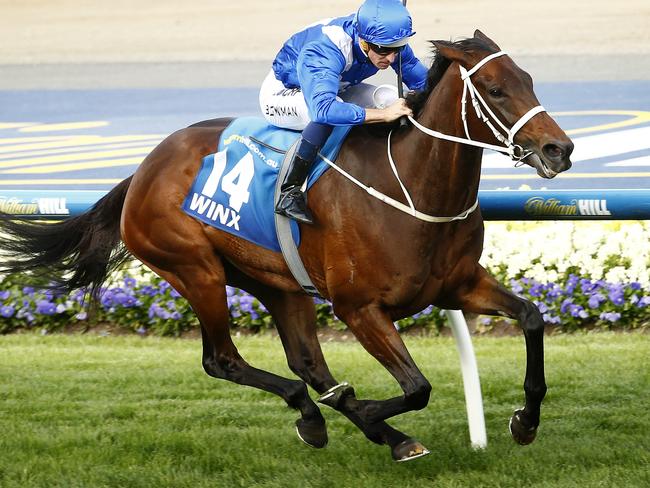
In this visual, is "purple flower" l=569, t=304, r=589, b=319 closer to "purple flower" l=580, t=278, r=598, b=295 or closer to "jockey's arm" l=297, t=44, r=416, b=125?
"purple flower" l=580, t=278, r=598, b=295

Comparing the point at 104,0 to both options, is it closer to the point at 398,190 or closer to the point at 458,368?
the point at 458,368

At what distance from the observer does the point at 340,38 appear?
429 cm

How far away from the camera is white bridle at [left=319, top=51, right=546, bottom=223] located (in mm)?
3830

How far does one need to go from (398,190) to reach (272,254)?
26.9 inches

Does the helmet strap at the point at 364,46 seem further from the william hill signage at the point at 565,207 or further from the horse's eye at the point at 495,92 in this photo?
the william hill signage at the point at 565,207

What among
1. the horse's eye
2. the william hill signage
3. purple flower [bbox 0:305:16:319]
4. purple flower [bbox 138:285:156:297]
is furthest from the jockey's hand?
purple flower [bbox 0:305:16:319]

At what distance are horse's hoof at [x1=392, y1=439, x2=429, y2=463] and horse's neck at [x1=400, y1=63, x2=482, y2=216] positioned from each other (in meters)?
0.87

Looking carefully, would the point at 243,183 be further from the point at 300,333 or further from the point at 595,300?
the point at 595,300

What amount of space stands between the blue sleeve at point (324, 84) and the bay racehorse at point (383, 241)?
259 millimetres

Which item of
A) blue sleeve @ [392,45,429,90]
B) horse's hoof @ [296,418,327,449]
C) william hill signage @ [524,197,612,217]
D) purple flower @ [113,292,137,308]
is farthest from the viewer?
purple flower @ [113,292,137,308]

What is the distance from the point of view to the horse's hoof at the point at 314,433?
4754mm

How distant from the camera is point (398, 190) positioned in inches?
167

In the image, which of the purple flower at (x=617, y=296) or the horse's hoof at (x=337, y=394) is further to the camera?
the purple flower at (x=617, y=296)

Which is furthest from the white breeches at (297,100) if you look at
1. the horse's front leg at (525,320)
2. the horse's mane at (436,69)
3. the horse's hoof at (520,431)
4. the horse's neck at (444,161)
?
the horse's hoof at (520,431)
